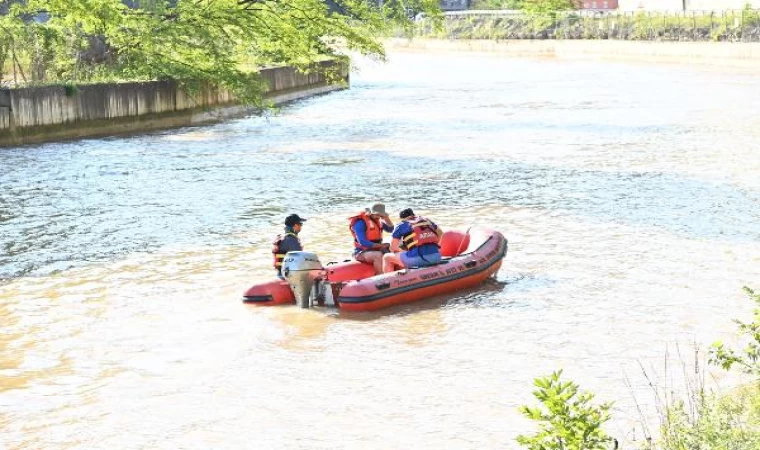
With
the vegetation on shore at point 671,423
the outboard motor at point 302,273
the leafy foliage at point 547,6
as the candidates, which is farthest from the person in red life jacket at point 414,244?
the leafy foliage at point 547,6

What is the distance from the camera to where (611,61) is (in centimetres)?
8031

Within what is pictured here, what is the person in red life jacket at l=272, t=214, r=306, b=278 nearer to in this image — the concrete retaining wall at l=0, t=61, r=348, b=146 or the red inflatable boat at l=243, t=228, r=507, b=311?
the red inflatable boat at l=243, t=228, r=507, b=311

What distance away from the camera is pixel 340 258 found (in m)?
18.3

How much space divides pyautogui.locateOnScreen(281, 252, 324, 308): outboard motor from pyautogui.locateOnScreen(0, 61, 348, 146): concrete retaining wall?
61.8 ft

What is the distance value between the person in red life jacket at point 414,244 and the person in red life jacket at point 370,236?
22 centimetres

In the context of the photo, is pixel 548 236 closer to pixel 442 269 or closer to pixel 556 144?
pixel 442 269

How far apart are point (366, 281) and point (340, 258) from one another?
3.47 metres

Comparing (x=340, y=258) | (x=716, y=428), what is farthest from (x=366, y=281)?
(x=716, y=428)

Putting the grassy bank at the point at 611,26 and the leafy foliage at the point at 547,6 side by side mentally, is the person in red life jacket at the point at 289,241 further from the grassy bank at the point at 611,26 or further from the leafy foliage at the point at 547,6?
the leafy foliage at the point at 547,6

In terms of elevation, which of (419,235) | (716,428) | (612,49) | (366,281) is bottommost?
(366,281)

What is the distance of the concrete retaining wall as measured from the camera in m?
32.0

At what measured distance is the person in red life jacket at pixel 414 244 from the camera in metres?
15.2

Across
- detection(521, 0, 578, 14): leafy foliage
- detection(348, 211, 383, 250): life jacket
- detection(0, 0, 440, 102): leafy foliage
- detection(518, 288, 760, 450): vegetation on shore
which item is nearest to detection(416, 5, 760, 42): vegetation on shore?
detection(521, 0, 578, 14): leafy foliage

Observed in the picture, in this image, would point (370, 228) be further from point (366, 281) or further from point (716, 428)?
point (716, 428)
